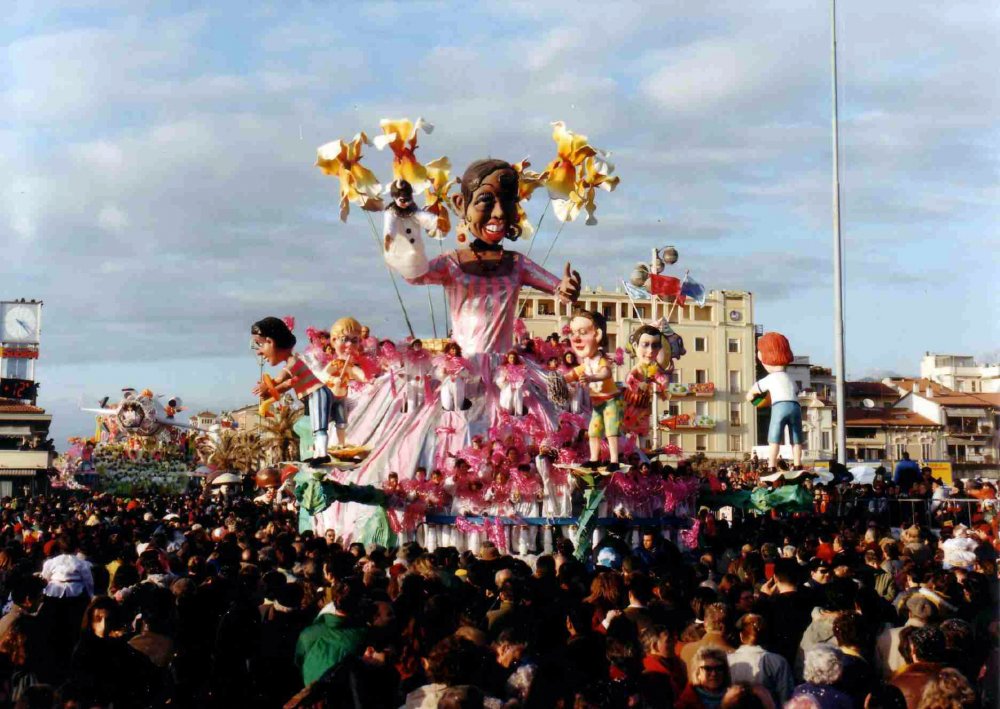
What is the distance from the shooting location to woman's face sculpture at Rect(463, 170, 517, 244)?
19.2 meters

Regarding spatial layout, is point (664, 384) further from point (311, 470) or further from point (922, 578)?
point (922, 578)

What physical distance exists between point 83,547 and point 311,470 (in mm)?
4396

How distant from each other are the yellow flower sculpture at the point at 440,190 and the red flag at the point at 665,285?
847 centimetres

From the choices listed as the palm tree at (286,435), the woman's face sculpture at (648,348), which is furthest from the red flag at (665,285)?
the palm tree at (286,435)

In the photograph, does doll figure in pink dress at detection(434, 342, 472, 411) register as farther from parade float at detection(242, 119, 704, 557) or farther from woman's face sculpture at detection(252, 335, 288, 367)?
woman's face sculpture at detection(252, 335, 288, 367)

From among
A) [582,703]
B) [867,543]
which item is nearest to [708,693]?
[582,703]

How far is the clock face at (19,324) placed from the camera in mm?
87562

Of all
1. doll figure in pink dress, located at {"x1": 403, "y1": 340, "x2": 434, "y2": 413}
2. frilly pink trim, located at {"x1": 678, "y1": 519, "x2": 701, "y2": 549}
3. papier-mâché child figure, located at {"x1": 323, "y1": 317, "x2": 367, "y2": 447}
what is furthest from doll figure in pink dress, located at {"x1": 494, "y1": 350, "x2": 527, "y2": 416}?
frilly pink trim, located at {"x1": 678, "y1": 519, "x2": 701, "y2": 549}

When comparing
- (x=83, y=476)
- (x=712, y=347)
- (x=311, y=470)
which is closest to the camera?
(x=311, y=470)

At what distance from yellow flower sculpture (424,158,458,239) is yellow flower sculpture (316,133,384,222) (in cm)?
107

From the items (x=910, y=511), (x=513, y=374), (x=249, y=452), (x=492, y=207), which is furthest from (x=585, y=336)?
(x=249, y=452)

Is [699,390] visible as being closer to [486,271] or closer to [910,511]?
[910,511]

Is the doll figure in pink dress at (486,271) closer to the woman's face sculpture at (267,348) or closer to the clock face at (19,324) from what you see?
the woman's face sculpture at (267,348)

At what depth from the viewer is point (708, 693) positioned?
6496mm
